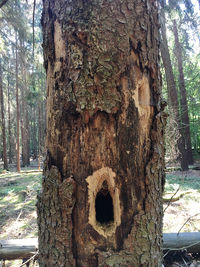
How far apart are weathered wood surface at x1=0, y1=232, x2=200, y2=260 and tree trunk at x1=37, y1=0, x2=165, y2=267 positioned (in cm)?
179

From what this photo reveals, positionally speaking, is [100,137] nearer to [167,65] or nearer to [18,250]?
[18,250]

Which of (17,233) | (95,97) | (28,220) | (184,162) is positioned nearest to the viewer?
(95,97)

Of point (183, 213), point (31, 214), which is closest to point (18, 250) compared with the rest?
point (31, 214)

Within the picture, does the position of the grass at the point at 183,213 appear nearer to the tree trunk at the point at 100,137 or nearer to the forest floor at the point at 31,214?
the forest floor at the point at 31,214

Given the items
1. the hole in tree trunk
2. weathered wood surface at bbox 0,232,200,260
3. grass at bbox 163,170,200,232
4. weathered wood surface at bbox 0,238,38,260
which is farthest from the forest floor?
the hole in tree trunk

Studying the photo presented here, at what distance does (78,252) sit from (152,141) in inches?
28.4

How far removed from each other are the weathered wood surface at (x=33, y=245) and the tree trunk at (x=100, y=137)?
1.79 m

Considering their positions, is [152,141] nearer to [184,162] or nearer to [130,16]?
[130,16]

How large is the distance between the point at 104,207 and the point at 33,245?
1942 mm

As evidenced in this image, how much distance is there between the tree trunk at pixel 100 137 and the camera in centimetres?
111

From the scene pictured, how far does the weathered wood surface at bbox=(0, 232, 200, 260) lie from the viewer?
267 centimetres

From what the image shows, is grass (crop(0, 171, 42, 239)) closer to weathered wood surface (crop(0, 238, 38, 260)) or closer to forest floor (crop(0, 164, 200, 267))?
forest floor (crop(0, 164, 200, 267))

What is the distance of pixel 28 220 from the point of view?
4.52 m

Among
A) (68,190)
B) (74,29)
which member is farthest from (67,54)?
(68,190)
